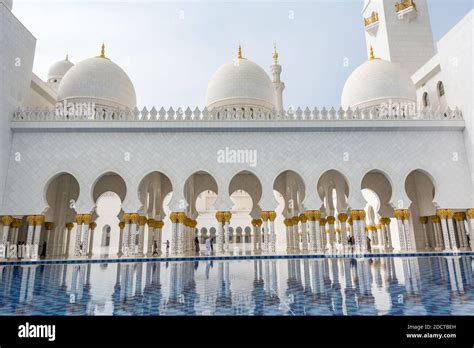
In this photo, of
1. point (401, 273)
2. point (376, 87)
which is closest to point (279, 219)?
point (376, 87)

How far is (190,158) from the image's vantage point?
419 inches

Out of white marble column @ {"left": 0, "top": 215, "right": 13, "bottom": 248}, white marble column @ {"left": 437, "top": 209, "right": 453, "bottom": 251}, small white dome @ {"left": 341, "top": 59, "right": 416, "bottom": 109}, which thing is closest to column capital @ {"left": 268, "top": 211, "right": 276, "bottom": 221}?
white marble column @ {"left": 437, "top": 209, "right": 453, "bottom": 251}

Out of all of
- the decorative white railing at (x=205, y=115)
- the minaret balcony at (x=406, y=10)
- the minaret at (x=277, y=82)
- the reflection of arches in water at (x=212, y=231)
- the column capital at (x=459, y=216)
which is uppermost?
the minaret balcony at (x=406, y=10)

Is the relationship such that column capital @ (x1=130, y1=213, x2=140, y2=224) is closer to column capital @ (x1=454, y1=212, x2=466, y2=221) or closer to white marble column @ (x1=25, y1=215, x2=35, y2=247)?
white marble column @ (x1=25, y1=215, x2=35, y2=247)

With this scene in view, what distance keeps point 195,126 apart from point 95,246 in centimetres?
1265

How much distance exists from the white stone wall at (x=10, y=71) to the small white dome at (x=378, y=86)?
38.8 ft

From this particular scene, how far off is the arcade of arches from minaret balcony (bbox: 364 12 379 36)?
797cm

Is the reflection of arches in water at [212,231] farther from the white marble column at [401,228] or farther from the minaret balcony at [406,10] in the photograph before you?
the minaret balcony at [406,10]

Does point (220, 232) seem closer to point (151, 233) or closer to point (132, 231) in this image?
point (132, 231)

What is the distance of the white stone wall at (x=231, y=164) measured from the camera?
10.3 meters

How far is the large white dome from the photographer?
12.4 meters

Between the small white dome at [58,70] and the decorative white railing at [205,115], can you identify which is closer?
the decorative white railing at [205,115]

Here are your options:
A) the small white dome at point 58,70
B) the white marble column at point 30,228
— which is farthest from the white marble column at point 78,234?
the small white dome at point 58,70
